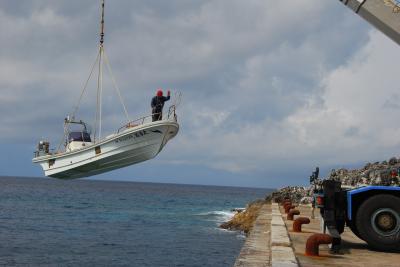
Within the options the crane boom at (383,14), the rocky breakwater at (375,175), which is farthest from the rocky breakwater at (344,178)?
the crane boom at (383,14)

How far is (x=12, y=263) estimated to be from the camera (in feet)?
82.7

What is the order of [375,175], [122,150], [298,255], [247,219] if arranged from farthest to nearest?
[247,219] < [375,175] < [122,150] < [298,255]

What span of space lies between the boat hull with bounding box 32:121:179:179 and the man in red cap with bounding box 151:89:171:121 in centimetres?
26

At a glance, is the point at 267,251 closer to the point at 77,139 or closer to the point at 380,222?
the point at 380,222

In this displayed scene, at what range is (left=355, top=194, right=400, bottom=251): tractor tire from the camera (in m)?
9.59

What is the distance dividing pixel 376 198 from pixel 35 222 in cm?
4342

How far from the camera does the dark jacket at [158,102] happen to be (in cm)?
1472

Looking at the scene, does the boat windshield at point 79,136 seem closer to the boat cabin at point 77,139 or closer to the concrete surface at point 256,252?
the boat cabin at point 77,139

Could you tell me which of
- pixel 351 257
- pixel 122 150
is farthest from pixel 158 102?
pixel 351 257

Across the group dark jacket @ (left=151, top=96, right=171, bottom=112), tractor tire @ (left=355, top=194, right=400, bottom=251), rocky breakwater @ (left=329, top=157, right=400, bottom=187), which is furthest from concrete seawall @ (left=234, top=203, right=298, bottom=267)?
dark jacket @ (left=151, top=96, right=171, bottom=112)

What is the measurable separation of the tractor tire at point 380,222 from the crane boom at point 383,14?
3.27 metres

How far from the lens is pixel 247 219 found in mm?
39719

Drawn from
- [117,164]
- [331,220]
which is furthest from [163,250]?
[331,220]

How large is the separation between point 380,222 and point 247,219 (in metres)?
30.4
